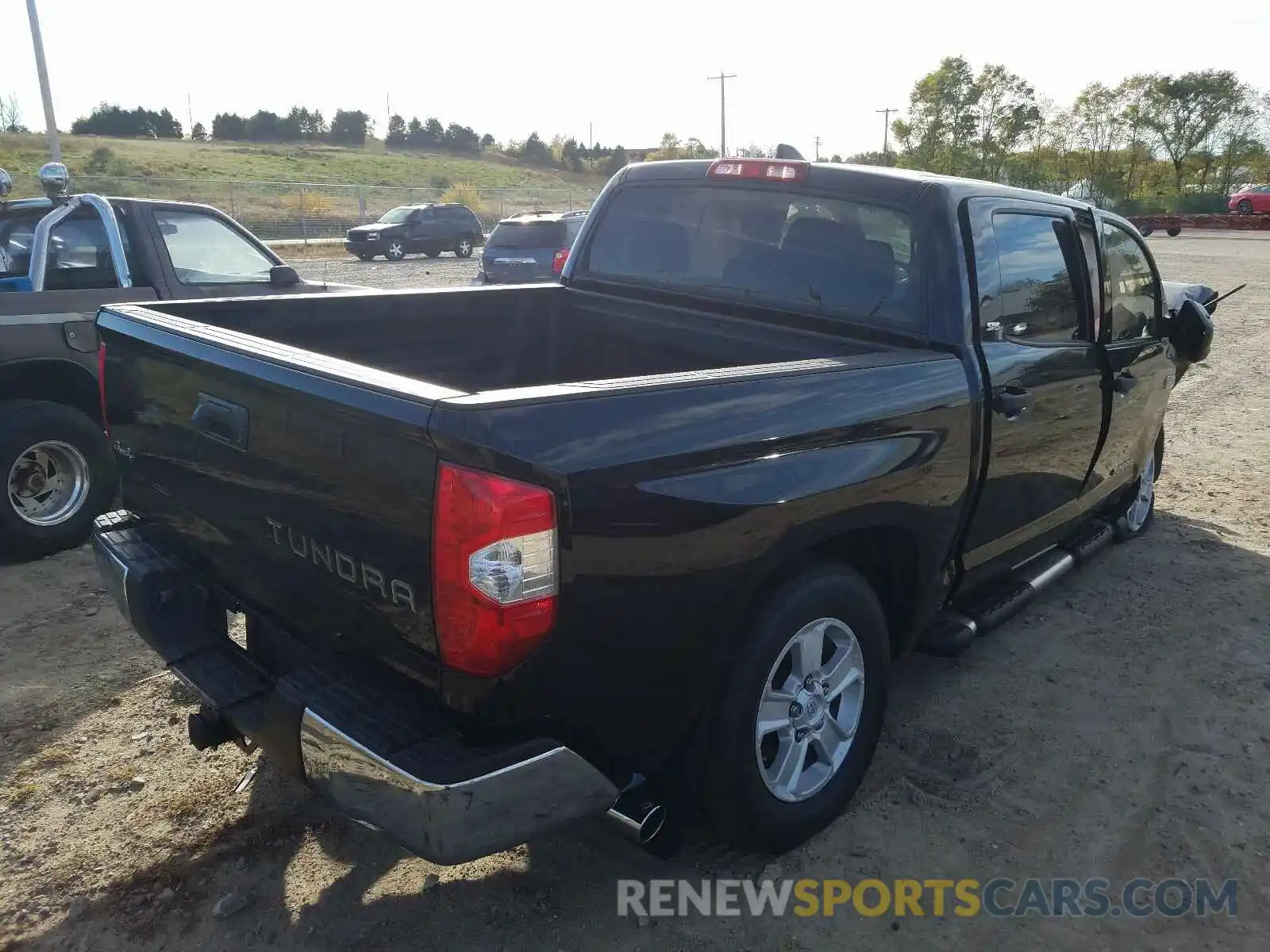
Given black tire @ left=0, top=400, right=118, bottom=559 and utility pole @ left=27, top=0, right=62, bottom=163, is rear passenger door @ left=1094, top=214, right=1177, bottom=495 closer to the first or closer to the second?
black tire @ left=0, top=400, right=118, bottom=559

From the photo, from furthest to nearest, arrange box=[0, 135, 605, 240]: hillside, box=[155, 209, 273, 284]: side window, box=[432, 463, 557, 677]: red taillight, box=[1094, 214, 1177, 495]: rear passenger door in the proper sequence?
1. box=[0, 135, 605, 240]: hillside
2. box=[155, 209, 273, 284]: side window
3. box=[1094, 214, 1177, 495]: rear passenger door
4. box=[432, 463, 557, 677]: red taillight

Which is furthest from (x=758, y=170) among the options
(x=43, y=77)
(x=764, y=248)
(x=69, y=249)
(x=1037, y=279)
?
(x=43, y=77)

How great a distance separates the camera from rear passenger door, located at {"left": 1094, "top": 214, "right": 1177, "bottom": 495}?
14.5ft

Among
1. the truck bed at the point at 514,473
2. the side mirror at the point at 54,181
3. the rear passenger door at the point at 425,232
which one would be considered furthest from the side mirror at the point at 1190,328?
the rear passenger door at the point at 425,232

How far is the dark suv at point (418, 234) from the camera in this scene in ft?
93.8

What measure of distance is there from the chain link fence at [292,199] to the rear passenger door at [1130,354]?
28225 millimetres

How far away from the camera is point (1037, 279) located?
12.8ft

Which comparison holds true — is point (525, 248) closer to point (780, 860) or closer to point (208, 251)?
point (208, 251)

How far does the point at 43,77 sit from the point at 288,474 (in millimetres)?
26723

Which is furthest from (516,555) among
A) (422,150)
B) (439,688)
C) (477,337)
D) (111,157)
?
(422,150)

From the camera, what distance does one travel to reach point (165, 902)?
275cm

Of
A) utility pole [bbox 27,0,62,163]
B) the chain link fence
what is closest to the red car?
the chain link fence

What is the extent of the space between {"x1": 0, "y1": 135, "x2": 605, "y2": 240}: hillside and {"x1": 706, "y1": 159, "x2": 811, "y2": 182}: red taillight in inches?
1230

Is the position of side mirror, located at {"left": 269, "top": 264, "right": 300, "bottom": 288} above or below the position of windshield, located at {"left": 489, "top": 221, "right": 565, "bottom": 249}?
above
